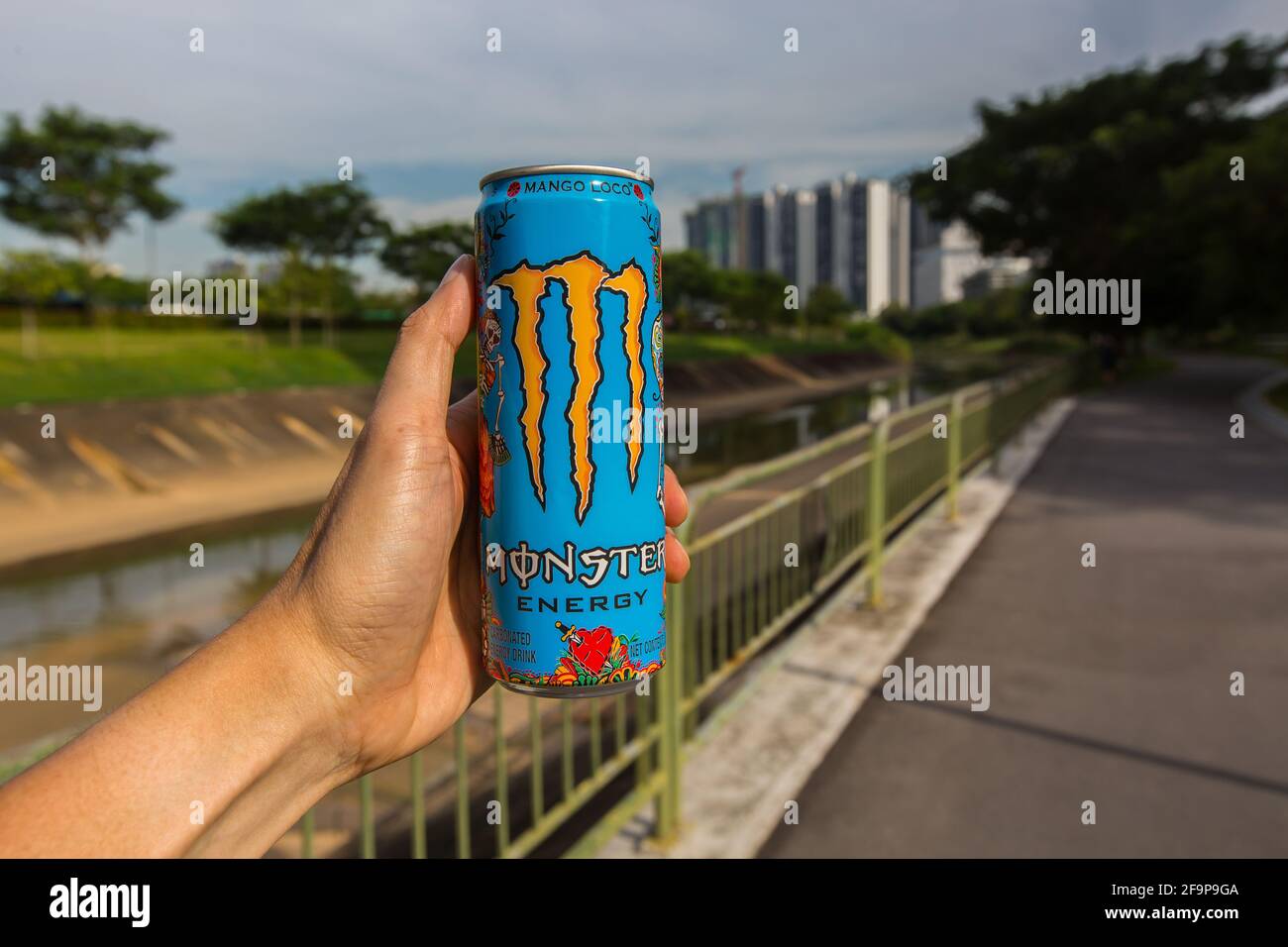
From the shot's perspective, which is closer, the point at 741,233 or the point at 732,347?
the point at 732,347

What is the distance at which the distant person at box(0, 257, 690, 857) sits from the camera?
4.48ft

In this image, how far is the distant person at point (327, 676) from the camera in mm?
1366

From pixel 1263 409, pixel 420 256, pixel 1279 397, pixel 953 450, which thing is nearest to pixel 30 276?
pixel 420 256

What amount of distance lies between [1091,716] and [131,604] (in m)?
9.77

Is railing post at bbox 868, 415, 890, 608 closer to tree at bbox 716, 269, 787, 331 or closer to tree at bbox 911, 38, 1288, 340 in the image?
tree at bbox 911, 38, 1288, 340

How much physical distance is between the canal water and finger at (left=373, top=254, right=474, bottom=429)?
534cm

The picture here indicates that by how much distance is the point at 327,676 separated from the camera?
1716 millimetres

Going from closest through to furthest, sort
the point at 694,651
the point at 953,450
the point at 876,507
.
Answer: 1. the point at 694,651
2. the point at 876,507
3. the point at 953,450

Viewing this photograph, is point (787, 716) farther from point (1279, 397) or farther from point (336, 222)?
point (336, 222)

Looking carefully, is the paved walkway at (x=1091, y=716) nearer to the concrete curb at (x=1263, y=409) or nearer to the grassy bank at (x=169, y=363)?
the concrete curb at (x=1263, y=409)

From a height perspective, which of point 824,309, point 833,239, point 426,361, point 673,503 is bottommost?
point 673,503

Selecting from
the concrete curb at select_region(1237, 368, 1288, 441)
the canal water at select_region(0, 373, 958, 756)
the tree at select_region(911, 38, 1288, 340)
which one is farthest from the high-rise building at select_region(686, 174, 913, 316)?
the canal water at select_region(0, 373, 958, 756)

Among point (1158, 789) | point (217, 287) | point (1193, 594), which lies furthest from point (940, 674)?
point (217, 287)

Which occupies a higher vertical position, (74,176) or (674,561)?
→ (74,176)
